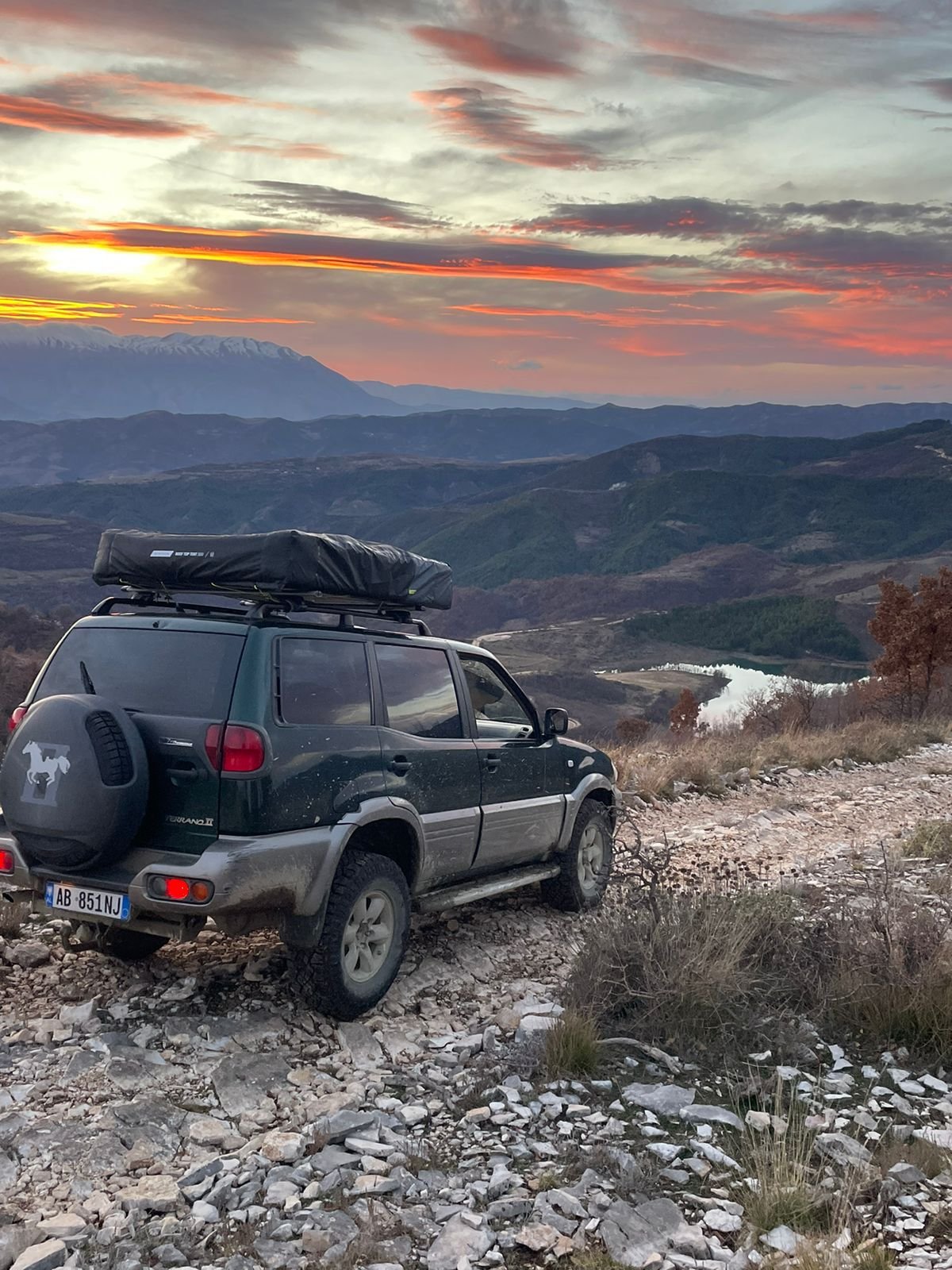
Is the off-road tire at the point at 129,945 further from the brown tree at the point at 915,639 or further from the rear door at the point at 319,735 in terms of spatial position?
the brown tree at the point at 915,639

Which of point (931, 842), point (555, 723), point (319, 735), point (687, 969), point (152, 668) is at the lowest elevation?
point (931, 842)

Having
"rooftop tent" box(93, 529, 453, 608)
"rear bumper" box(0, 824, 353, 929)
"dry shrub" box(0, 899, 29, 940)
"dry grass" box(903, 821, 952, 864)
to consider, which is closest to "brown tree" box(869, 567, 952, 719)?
"dry grass" box(903, 821, 952, 864)

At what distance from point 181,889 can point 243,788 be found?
1.61 feet

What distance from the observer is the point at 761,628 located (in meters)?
128

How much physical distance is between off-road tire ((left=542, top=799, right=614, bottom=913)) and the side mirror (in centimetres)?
65

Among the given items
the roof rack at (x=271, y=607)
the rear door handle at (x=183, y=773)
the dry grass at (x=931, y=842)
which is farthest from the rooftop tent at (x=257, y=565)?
the dry grass at (x=931, y=842)

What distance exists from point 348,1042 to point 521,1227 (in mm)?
1723

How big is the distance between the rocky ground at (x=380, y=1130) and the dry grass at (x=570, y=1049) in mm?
75

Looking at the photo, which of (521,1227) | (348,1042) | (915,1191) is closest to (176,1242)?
(521,1227)

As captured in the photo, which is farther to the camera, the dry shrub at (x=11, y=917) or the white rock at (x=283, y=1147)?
the dry shrub at (x=11, y=917)

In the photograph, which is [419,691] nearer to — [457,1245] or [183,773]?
[183,773]

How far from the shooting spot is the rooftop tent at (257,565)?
5.40 meters

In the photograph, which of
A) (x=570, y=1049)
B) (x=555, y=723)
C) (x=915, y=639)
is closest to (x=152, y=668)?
(x=570, y=1049)

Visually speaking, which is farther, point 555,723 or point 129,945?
point 555,723
